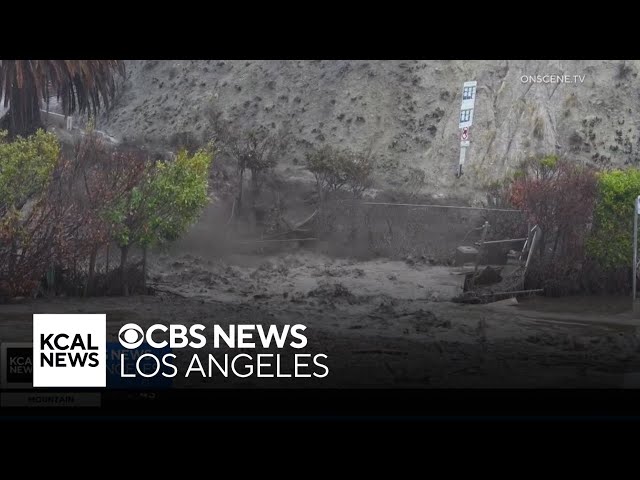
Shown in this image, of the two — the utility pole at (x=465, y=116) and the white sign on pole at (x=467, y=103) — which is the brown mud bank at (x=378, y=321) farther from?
the white sign on pole at (x=467, y=103)

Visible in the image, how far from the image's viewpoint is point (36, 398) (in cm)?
758

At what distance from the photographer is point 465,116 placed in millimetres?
8797

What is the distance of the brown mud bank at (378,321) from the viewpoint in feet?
26.1

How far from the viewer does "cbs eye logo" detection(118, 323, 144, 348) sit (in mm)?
7738

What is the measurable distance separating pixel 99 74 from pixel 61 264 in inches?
71.1

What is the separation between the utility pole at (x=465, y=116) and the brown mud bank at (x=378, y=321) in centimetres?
117

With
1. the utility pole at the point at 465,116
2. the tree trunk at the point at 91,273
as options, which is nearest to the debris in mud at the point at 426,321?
the utility pole at the point at 465,116

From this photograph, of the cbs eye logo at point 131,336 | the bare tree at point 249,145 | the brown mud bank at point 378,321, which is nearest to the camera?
the cbs eye logo at point 131,336

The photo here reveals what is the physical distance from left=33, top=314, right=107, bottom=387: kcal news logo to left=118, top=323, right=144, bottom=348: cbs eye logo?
0.52 feet

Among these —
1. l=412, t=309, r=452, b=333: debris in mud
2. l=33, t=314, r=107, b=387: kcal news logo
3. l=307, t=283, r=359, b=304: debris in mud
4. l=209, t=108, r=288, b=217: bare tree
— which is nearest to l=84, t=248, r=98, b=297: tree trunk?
l=33, t=314, r=107, b=387: kcal news logo

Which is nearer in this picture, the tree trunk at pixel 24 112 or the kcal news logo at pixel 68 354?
the kcal news logo at pixel 68 354

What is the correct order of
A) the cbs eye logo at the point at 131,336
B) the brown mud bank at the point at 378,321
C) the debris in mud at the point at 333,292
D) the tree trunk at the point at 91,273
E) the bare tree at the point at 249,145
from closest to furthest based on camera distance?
the cbs eye logo at the point at 131,336
the brown mud bank at the point at 378,321
the debris in mud at the point at 333,292
the tree trunk at the point at 91,273
the bare tree at the point at 249,145

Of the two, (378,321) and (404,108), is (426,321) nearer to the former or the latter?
(378,321)

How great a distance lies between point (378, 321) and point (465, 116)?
2.24 meters
